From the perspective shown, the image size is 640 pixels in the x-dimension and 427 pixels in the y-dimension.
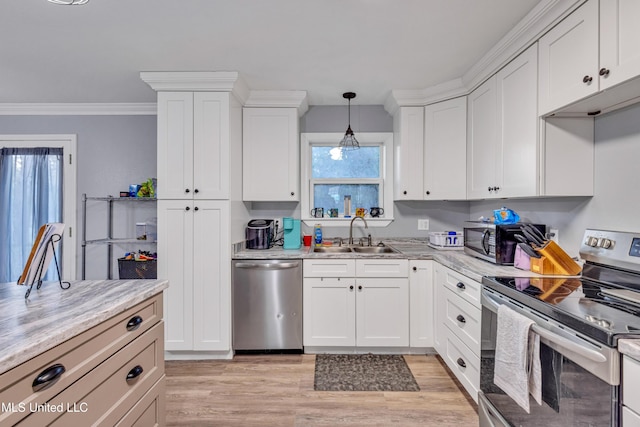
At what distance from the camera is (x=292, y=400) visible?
2.02 meters

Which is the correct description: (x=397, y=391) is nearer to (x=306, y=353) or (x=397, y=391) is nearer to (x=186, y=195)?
(x=306, y=353)

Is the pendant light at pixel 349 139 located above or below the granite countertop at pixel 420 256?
above

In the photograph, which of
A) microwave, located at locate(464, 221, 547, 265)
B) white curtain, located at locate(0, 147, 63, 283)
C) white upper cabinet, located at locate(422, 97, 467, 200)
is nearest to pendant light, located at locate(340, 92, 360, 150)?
white upper cabinet, located at locate(422, 97, 467, 200)

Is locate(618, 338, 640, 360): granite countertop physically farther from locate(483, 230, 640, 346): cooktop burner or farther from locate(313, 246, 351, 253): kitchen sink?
locate(313, 246, 351, 253): kitchen sink

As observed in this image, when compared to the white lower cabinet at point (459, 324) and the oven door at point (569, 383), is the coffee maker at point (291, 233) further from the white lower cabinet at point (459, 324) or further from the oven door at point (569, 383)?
the oven door at point (569, 383)

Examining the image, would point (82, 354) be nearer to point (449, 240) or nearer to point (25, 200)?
point (449, 240)

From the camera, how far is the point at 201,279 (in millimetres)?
2537

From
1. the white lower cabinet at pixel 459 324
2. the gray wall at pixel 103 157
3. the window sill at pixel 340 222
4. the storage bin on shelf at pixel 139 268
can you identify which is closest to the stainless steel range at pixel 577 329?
the white lower cabinet at pixel 459 324

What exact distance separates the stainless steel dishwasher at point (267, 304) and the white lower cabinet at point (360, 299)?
0.39ft

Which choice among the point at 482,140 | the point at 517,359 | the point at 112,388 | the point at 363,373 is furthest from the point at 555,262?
the point at 112,388

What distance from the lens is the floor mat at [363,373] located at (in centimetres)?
217

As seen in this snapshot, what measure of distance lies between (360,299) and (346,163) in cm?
147

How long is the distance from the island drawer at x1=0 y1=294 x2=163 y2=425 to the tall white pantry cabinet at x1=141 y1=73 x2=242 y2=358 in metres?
1.15

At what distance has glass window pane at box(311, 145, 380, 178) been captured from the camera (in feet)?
10.9
